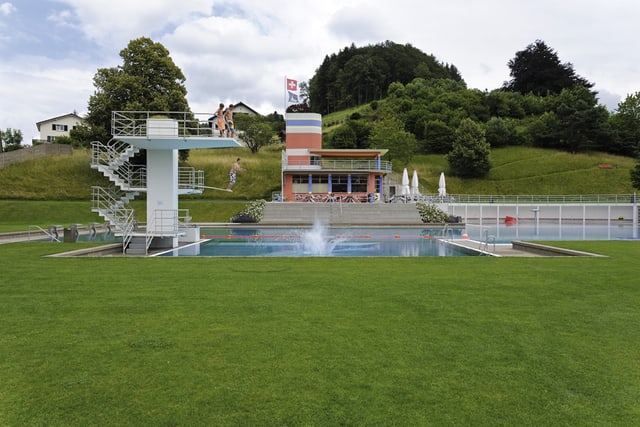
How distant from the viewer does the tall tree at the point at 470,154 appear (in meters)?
54.0

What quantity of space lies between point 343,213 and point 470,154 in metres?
25.1

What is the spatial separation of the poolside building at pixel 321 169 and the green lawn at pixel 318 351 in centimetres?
3309

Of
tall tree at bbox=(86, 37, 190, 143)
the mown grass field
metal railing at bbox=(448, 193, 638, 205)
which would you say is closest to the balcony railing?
metal railing at bbox=(448, 193, 638, 205)

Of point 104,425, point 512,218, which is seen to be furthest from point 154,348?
point 512,218

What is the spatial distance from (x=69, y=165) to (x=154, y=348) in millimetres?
43039

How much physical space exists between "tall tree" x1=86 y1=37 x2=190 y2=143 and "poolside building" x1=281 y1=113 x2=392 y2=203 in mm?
10721

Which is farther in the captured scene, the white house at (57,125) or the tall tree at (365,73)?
the tall tree at (365,73)

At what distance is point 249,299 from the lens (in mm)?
7547

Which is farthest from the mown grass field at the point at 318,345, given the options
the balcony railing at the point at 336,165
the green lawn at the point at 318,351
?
the balcony railing at the point at 336,165

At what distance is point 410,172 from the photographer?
53.7 metres

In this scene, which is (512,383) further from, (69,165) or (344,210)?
(69,165)

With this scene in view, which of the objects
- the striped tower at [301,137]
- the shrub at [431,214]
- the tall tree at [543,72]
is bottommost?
the shrub at [431,214]

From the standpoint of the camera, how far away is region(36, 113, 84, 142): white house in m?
70.6

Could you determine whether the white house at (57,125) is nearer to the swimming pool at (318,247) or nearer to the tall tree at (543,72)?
Answer: the swimming pool at (318,247)
